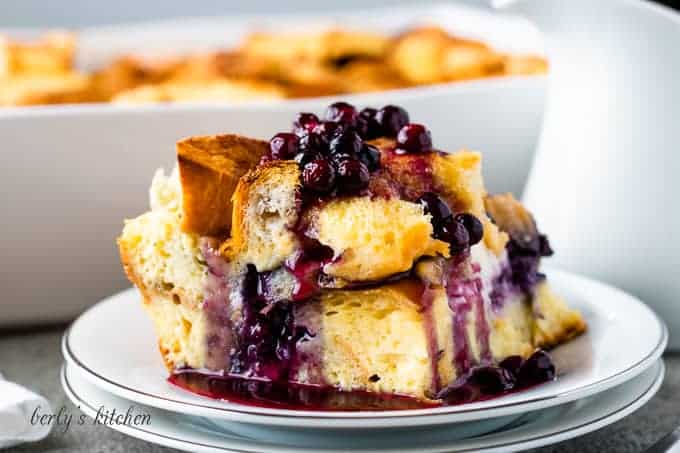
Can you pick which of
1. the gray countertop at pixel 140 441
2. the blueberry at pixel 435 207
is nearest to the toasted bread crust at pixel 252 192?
the blueberry at pixel 435 207

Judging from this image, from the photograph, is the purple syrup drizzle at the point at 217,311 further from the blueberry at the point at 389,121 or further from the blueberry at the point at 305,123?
the blueberry at the point at 389,121

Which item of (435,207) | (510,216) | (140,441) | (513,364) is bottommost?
(140,441)

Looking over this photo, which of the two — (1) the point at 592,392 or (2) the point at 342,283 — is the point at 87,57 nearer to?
(2) the point at 342,283

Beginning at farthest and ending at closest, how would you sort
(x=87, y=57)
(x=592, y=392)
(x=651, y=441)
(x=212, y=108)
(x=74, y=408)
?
(x=87, y=57), (x=212, y=108), (x=74, y=408), (x=651, y=441), (x=592, y=392)

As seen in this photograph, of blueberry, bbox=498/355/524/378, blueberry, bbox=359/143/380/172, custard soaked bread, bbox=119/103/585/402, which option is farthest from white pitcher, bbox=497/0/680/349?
blueberry, bbox=359/143/380/172

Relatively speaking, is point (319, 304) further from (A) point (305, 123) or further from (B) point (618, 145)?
(B) point (618, 145)

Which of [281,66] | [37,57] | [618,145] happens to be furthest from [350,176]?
[37,57]

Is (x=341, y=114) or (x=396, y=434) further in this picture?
(x=341, y=114)

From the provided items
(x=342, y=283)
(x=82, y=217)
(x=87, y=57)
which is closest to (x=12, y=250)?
(x=82, y=217)
